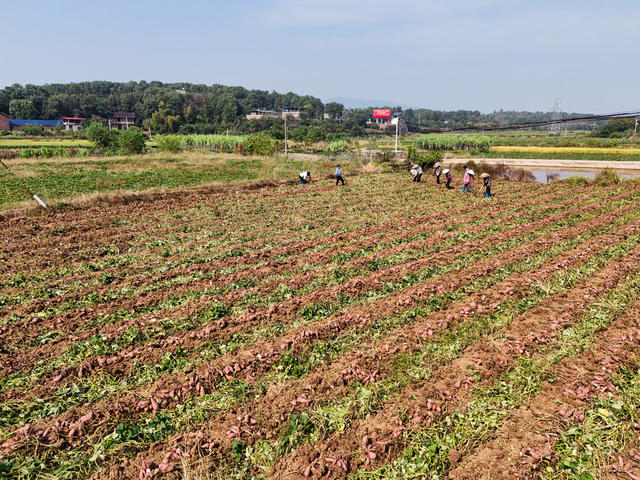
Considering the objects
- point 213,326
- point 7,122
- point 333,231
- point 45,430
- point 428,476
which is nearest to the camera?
point 428,476

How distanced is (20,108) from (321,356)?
157 metres

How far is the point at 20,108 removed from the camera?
4892 inches

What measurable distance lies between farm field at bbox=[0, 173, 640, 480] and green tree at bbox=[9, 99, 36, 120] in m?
142

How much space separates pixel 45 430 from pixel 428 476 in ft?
17.7

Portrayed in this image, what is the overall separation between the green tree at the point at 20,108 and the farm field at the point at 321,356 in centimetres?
14162

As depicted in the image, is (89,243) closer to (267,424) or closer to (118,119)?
(267,424)

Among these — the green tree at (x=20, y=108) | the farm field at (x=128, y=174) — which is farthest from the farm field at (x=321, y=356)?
the green tree at (x=20, y=108)

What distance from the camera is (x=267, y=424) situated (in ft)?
19.3

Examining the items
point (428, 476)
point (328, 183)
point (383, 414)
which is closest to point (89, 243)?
point (383, 414)

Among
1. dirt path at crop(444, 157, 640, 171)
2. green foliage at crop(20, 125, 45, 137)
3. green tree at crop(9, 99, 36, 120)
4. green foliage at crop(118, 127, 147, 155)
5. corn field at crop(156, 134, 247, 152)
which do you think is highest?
green tree at crop(9, 99, 36, 120)

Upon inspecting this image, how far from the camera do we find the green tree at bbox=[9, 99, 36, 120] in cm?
12281

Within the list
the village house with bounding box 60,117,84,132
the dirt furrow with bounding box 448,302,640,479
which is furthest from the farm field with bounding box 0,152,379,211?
the village house with bounding box 60,117,84,132

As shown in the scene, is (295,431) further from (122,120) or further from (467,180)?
(122,120)

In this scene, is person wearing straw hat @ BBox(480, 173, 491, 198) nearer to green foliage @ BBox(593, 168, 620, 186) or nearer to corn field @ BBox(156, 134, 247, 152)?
green foliage @ BBox(593, 168, 620, 186)
